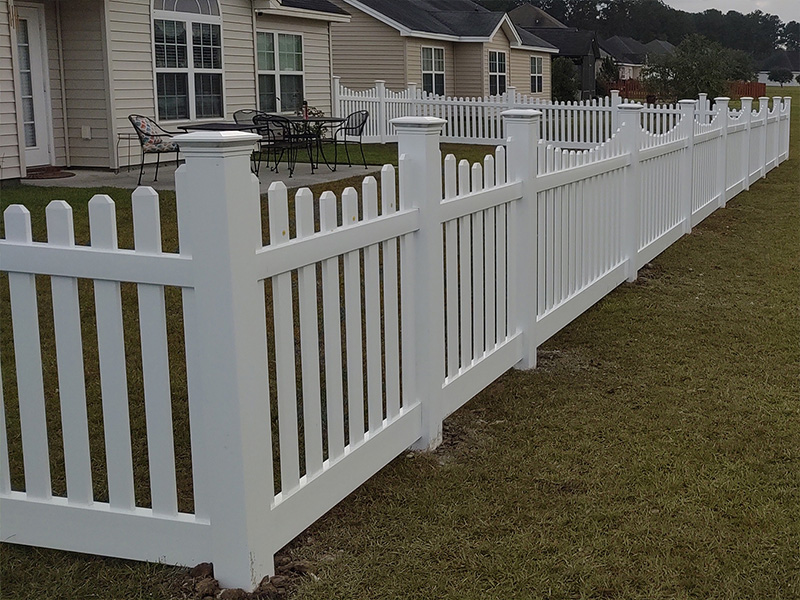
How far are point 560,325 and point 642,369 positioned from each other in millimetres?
753

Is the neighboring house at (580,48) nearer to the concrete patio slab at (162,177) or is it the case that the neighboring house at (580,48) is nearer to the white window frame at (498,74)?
the white window frame at (498,74)

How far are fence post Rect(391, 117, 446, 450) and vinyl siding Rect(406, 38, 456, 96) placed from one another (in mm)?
24169

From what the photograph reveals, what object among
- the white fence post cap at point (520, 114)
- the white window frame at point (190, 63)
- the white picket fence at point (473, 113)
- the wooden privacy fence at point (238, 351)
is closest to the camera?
the wooden privacy fence at point (238, 351)

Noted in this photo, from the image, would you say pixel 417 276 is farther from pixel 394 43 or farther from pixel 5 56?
pixel 394 43

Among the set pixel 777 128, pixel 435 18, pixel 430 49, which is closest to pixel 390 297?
pixel 777 128

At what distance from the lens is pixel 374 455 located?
3.89 m

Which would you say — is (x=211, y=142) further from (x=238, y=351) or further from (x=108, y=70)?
(x=108, y=70)

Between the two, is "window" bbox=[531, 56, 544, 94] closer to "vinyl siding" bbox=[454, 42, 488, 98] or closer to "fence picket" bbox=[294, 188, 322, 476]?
"vinyl siding" bbox=[454, 42, 488, 98]

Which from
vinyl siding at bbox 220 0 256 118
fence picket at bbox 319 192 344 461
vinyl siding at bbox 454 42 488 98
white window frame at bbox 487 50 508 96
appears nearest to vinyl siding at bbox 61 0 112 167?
vinyl siding at bbox 220 0 256 118

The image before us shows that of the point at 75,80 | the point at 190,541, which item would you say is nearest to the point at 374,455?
the point at 190,541

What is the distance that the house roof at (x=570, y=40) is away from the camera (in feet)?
166

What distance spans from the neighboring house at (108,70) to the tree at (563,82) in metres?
28.9

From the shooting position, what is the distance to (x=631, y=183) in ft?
25.3

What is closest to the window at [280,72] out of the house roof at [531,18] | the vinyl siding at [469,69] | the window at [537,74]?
the vinyl siding at [469,69]
